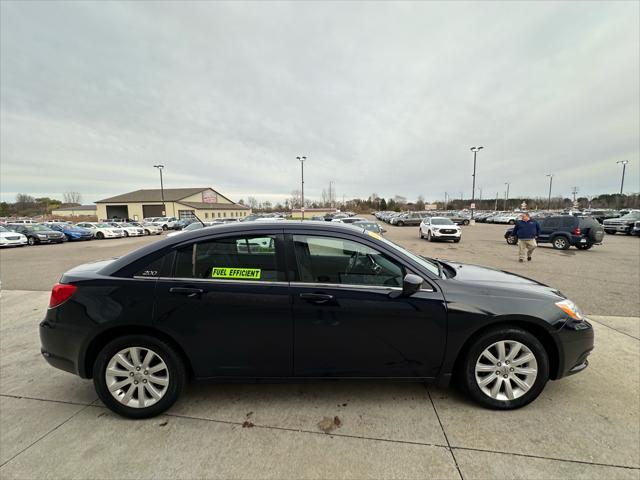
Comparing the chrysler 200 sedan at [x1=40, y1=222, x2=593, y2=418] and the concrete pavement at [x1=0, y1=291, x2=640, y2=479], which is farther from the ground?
the chrysler 200 sedan at [x1=40, y1=222, x2=593, y2=418]

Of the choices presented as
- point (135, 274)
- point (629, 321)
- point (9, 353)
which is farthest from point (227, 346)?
point (629, 321)

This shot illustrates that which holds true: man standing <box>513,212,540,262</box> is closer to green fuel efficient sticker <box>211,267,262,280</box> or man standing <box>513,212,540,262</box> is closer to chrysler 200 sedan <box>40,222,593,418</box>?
chrysler 200 sedan <box>40,222,593,418</box>

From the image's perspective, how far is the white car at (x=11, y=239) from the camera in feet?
55.6

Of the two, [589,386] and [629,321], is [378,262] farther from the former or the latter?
[629,321]

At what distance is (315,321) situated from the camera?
7.74ft

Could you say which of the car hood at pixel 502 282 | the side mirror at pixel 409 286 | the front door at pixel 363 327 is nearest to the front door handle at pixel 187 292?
the front door at pixel 363 327

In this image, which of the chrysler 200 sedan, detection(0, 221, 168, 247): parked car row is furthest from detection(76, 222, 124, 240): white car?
the chrysler 200 sedan

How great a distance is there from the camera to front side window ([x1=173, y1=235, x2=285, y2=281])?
2.46m

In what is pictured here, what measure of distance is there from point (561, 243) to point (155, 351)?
16.8m

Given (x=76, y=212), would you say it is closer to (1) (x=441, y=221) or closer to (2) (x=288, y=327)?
(1) (x=441, y=221)

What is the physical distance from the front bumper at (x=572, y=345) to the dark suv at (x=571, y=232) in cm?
1399

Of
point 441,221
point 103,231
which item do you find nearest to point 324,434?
point 441,221

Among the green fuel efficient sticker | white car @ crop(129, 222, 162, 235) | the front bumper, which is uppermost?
the green fuel efficient sticker

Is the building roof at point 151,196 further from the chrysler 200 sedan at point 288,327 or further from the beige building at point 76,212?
the chrysler 200 sedan at point 288,327
